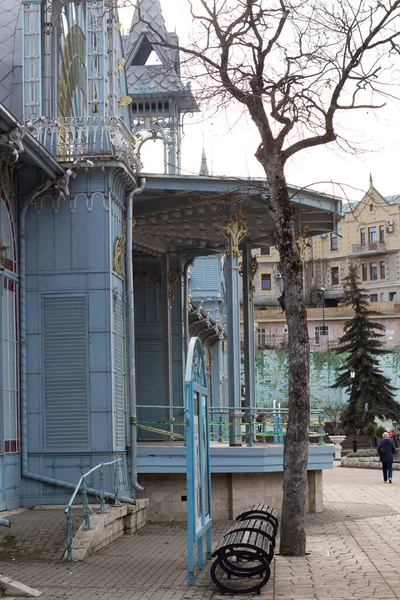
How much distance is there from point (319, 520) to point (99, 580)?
829 centimetres

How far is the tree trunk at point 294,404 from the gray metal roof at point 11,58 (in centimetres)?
639

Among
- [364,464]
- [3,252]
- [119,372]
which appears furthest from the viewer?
[364,464]

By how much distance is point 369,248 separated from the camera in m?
104

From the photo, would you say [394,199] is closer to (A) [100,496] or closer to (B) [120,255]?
(B) [120,255]

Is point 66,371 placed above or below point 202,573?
above

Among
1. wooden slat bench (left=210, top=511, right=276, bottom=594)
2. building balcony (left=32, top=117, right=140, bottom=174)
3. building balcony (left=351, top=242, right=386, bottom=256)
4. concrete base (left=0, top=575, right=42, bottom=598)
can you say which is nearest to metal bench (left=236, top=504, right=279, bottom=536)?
wooden slat bench (left=210, top=511, right=276, bottom=594)

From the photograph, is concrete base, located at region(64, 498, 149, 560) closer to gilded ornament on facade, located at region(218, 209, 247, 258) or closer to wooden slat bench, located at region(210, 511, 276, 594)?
wooden slat bench, located at region(210, 511, 276, 594)

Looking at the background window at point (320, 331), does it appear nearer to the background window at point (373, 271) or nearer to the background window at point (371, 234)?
the background window at point (373, 271)

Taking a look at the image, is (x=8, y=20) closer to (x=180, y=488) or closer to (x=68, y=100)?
(x=68, y=100)

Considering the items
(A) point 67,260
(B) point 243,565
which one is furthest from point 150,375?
(B) point 243,565

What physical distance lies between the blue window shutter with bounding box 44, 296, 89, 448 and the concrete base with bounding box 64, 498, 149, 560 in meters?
1.32

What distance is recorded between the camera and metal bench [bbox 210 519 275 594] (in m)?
10.7

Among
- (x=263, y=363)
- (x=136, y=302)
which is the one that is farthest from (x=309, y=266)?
(x=136, y=302)

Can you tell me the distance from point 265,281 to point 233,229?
90.1m
